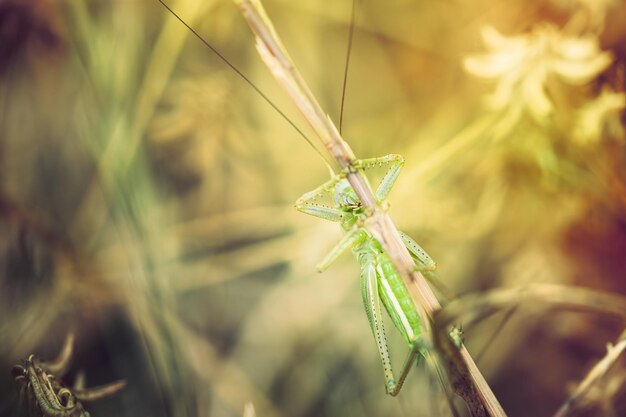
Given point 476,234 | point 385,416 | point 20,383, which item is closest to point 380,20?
point 476,234

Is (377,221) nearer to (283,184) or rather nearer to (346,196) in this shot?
(346,196)

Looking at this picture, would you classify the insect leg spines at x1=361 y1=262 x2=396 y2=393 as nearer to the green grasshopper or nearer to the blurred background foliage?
the green grasshopper

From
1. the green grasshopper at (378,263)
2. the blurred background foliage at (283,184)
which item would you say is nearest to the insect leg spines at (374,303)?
the green grasshopper at (378,263)

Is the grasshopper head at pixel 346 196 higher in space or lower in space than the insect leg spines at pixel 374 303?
higher

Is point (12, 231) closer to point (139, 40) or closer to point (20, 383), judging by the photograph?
point (20, 383)

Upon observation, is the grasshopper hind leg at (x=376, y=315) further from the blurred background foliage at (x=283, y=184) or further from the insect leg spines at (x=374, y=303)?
the blurred background foliage at (x=283, y=184)

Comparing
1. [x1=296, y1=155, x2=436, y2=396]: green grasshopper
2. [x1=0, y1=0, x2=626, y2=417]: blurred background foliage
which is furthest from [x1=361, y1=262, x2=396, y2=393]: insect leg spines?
[x1=0, y1=0, x2=626, y2=417]: blurred background foliage
